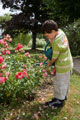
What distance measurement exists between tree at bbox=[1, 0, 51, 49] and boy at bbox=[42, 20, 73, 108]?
9.81 meters

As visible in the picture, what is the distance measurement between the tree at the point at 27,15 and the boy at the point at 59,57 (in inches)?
386

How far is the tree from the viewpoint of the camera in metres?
11.7

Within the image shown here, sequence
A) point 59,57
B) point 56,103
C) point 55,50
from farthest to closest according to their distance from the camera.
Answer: point 56,103
point 59,57
point 55,50

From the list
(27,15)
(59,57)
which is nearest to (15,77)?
(59,57)

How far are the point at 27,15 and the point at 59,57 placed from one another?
10293mm

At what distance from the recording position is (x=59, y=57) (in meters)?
2.16

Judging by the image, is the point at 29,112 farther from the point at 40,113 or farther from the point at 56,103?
the point at 56,103

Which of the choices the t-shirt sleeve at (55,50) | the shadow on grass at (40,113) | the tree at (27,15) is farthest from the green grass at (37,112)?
the tree at (27,15)

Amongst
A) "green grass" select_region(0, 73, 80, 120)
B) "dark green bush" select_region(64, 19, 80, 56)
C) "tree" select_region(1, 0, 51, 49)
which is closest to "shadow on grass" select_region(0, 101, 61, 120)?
"green grass" select_region(0, 73, 80, 120)

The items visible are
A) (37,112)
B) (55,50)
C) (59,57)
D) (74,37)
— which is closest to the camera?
(55,50)

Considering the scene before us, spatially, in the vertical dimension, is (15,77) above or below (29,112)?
above

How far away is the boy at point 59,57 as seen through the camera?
80.0 inches

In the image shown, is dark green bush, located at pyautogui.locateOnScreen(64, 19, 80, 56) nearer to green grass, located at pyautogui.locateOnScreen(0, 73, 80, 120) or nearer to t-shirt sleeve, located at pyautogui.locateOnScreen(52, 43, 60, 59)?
green grass, located at pyautogui.locateOnScreen(0, 73, 80, 120)

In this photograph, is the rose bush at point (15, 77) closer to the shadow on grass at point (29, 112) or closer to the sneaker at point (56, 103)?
the shadow on grass at point (29, 112)
